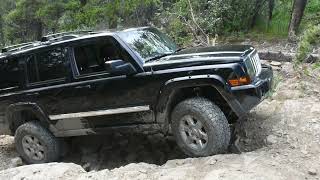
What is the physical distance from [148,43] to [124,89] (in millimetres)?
856

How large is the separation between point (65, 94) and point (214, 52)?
2353 mm

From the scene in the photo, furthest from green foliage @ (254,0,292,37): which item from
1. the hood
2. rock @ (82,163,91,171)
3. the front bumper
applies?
the front bumper

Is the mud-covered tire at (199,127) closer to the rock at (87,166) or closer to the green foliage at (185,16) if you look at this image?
the rock at (87,166)

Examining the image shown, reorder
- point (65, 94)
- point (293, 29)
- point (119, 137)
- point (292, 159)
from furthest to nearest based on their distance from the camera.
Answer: point (293, 29) → point (119, 137) → point (65, 94) → point (292, 159)

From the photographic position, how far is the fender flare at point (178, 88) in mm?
5500

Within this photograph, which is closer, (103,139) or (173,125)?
(173,125)

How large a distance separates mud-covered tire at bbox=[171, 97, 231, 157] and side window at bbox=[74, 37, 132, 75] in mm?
1082

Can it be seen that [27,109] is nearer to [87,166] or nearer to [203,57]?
[87,166]

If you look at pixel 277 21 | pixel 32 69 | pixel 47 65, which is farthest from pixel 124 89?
pixel 277 21

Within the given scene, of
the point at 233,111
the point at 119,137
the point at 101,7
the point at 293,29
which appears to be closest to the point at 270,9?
the point at 293,29

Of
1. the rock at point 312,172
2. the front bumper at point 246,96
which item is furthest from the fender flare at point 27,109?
the rock at point 312,172

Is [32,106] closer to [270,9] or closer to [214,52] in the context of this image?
[214,52]

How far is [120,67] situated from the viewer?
19.4ft

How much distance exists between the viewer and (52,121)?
7000 mm
